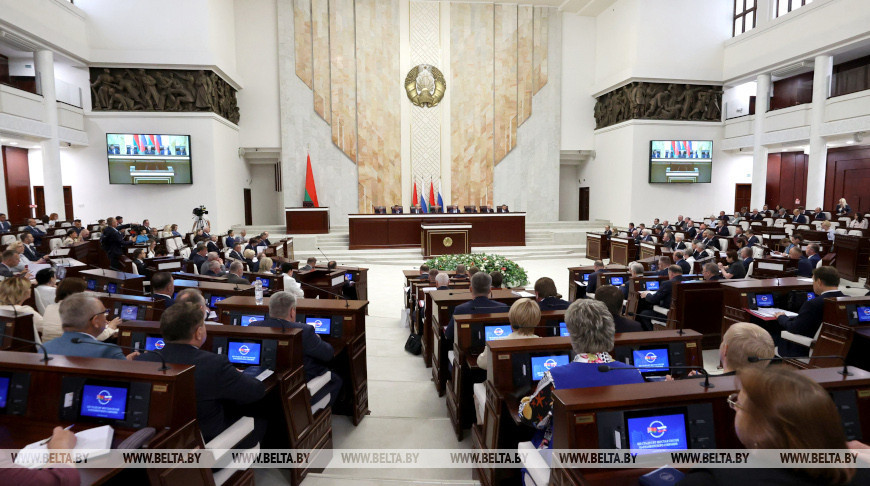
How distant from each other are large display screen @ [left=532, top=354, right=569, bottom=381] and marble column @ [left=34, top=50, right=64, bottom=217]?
1479 centimetres

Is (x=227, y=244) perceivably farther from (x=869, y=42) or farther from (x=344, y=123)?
(x=869, y=42)

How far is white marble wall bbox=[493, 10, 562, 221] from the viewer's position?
1922cm

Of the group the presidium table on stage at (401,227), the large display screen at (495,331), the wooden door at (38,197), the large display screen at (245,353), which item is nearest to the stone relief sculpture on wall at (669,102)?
the presidium table on stage at (401,227)

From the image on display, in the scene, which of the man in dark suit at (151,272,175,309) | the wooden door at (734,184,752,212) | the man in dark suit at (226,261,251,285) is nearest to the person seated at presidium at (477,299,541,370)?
the man in dark suit at (151,272,175,309)

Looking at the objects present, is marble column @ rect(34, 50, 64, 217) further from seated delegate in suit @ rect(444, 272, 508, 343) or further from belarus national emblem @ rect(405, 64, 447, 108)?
seated delegate in suit @ rect(444, 272, 508, 343)

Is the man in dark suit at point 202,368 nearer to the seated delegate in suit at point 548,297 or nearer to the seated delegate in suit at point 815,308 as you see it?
the seated delegate in suit at point 548,297

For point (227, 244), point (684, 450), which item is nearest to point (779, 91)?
point (227, 244)

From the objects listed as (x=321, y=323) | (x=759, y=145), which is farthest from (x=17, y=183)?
(x=759, y=145)

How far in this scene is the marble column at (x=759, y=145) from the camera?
15.5 m

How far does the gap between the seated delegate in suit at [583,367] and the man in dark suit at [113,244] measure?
29.1 feet

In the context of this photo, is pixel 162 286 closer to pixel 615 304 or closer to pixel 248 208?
pixel 615 304

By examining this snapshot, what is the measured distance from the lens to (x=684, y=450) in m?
1.90

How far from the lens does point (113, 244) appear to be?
29.5 ft

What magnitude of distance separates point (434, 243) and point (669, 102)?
10.1 meters
